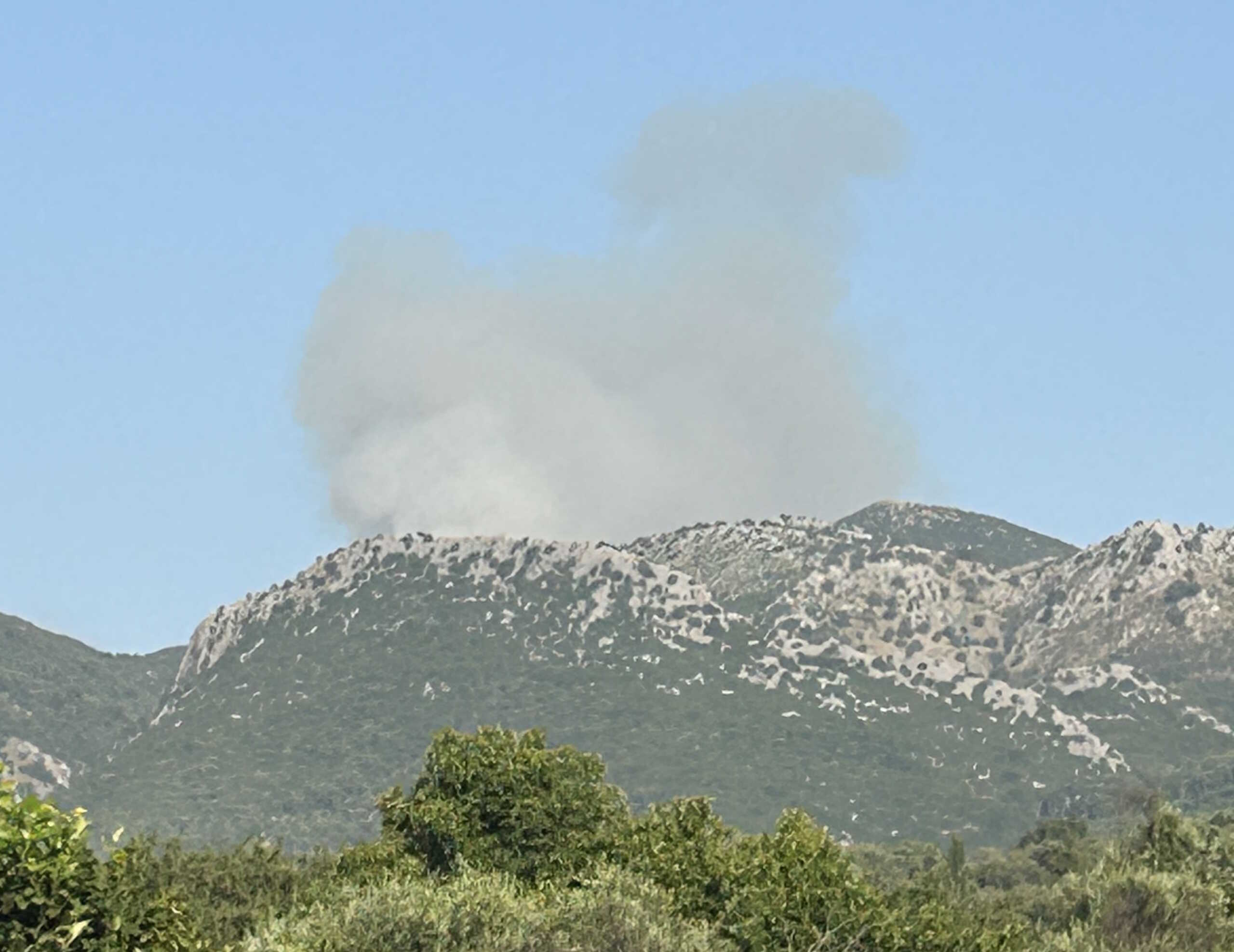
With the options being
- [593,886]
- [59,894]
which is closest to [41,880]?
[59,894]

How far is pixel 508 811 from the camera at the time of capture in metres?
66.0

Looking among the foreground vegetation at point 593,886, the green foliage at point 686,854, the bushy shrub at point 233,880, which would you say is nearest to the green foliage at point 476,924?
the foreground vegetation at point 593,886

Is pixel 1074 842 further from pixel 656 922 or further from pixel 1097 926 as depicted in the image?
pixel 656 922

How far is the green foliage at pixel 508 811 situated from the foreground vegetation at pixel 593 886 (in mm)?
74

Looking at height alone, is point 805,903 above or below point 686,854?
below

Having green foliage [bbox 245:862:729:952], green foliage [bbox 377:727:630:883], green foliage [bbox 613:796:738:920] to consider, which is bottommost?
green foliage [bbox 245:862:729:952]

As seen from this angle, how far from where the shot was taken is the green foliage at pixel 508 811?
6506 cm

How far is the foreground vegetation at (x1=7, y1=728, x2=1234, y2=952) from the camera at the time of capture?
142 feet

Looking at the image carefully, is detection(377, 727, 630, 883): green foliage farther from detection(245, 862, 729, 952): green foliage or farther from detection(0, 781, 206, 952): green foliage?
detection(0, 781, 206, 952): green foliage

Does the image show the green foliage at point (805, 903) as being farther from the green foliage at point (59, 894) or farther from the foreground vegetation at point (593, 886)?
the green foliage at point (59, 894)

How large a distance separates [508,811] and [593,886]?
17359mm

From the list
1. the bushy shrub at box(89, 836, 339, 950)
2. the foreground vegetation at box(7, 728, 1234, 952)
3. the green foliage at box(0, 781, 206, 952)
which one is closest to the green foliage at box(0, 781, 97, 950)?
the green foliage at box(0, 781, 206, 952)

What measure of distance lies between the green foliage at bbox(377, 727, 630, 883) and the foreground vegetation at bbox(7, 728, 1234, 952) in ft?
0.24

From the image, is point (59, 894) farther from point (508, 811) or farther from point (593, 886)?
point (508, 811)
